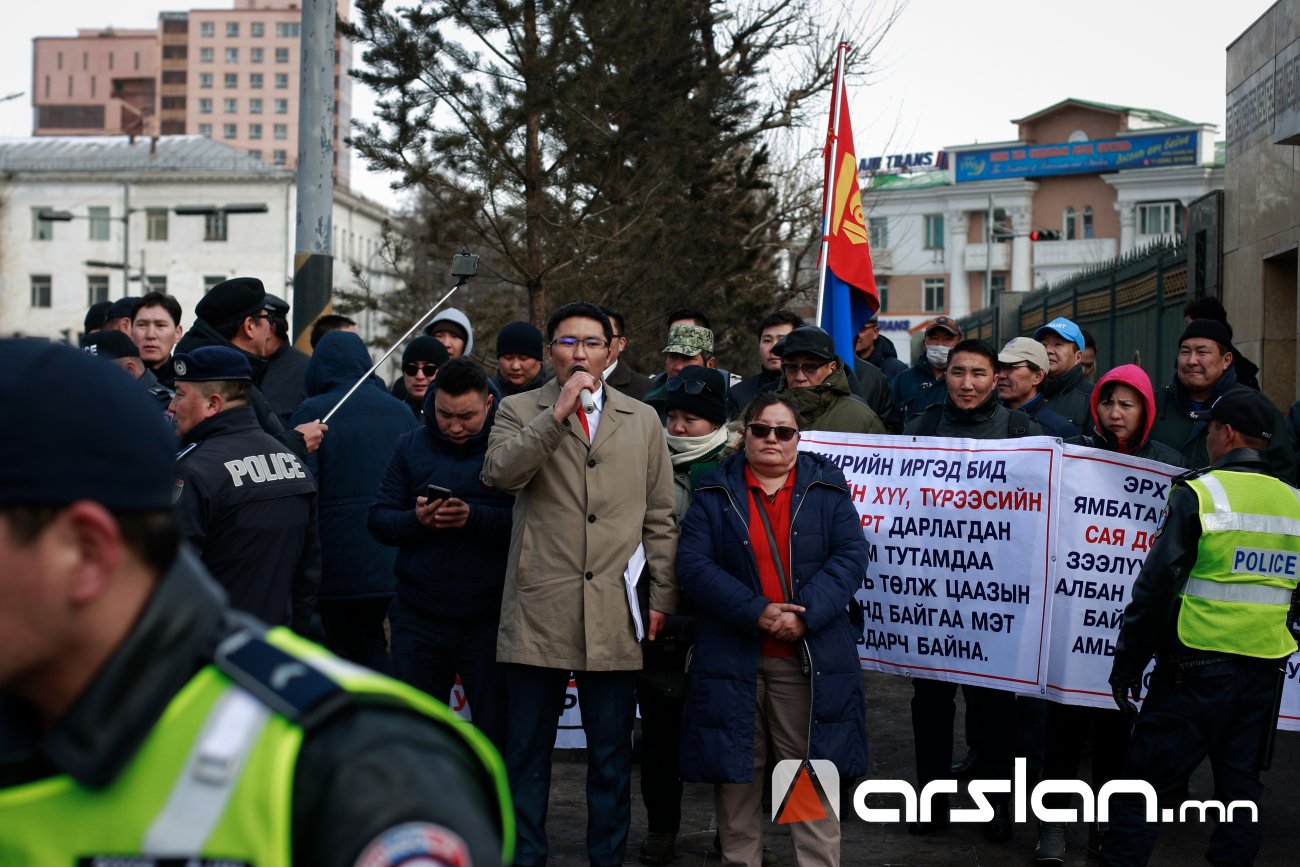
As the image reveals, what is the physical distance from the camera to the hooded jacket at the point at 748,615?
18.0 ft

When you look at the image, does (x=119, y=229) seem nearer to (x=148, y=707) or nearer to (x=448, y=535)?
(x=448, y=535)

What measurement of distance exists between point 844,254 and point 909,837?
3943mm

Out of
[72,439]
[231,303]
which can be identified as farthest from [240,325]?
[72,439]

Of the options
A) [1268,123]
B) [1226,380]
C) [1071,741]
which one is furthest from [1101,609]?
[1268,123]

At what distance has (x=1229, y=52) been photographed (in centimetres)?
1361

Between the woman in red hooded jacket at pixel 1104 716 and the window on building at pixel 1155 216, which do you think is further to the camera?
the window on building at pixel 1155 216

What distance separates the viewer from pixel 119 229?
91188 mm

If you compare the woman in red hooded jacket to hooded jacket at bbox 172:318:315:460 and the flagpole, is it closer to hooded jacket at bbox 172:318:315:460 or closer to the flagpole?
the flagpole

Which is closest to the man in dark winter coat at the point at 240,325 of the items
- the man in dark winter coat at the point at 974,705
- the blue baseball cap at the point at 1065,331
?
the man in dark winter coat at the point at 974,705

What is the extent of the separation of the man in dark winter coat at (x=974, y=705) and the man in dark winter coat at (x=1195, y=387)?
0.87m

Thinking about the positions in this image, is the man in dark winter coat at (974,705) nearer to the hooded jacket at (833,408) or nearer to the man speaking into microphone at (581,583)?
the hooded jacket at (833,408)

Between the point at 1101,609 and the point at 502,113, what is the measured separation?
9026 mm

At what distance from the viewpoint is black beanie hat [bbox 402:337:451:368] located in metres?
7.95

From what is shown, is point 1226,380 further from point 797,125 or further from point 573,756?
point 797,125
